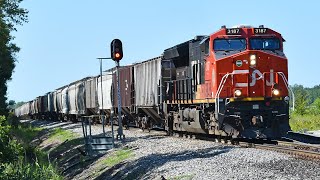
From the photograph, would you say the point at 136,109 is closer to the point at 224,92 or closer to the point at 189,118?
the point at 189,118

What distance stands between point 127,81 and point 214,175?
68.4 feet

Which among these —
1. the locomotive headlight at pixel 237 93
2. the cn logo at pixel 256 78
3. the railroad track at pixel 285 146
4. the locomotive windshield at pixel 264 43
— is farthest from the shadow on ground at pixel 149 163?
the locomotive windshield at pixel 264 43

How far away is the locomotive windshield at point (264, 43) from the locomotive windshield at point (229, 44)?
11.8 inches

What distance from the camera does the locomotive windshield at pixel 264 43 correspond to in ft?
59.0

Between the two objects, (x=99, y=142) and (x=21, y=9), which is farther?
(x=21, y=9)

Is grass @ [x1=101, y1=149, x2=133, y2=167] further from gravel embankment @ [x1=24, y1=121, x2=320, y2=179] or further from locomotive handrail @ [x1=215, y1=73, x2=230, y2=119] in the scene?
locomotive handrail @ [x1=215, y1=73, x2=230, y2=119]

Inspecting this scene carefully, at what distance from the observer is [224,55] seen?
58.4 ft

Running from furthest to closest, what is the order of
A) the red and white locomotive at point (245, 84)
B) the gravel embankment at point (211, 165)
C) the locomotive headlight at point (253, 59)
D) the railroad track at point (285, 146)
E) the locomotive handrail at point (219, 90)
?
1. the locomotive headlight at point (253, 59)
2. the locomotive handrail at point (219, 90)
3. the red and white locomotive at point (245, 84)
4. the railroad track at point (285, 146)
5. the gravel embankment at point (211, 165)

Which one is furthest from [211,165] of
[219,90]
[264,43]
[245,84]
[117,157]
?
[264,43]

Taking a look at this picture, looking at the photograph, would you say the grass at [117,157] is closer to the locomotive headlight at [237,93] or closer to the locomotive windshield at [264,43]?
the locomotive headlight at [237,93]

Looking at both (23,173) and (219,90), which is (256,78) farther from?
(23,173)

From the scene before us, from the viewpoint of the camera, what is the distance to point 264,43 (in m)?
18.1

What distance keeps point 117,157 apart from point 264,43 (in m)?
6.02

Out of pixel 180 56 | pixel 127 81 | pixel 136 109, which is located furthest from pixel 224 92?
pixel 127 81
